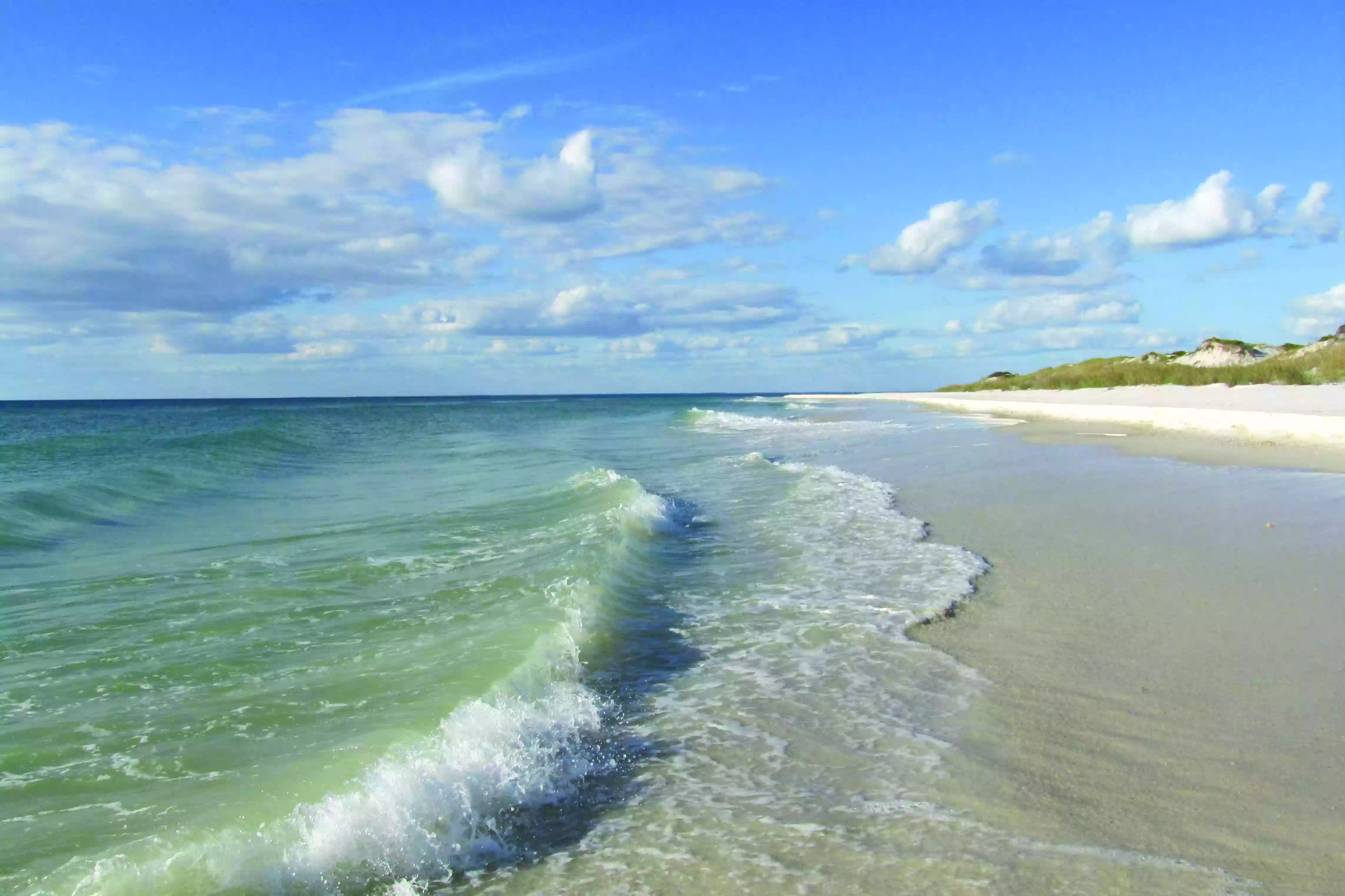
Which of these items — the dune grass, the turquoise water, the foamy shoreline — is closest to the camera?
the turquoise water

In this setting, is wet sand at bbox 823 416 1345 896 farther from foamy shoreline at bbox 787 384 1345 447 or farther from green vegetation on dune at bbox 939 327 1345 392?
green vegetation on dune at bbox 939 327 1345 392

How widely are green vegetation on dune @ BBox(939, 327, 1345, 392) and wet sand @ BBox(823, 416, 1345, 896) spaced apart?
26.7 meters

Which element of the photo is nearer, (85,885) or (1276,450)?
(85,885)

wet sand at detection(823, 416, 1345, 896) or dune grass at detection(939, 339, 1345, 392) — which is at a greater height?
dune grass at detection(939, 339, 1345, 392)

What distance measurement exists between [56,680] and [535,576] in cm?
436

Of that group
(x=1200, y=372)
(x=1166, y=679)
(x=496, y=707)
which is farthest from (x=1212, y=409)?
(x=496, y=707)

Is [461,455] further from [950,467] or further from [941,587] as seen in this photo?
[941,587]

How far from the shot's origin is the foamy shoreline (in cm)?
2095

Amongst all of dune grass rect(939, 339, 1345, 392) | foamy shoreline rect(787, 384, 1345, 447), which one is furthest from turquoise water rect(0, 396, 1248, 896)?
dune grass rect(939, 339, 1345, 392)

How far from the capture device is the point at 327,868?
13.1ft

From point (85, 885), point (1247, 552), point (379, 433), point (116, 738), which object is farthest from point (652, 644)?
point (379, 433)

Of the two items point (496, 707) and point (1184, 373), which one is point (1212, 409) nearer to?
point (1184, 373)

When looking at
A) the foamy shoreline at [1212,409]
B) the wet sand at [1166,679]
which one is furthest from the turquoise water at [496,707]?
the foamy shoreline at [1212,409]

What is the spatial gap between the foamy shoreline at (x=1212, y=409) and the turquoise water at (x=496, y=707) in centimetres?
1395
